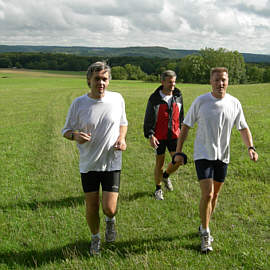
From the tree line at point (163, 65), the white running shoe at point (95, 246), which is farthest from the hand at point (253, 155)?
the tree line at point (163, 65)

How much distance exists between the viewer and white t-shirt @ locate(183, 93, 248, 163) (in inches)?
159

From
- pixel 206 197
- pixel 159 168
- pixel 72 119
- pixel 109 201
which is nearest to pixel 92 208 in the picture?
pixel 109 201

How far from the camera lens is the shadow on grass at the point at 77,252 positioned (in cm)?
410

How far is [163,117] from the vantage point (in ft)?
19.4

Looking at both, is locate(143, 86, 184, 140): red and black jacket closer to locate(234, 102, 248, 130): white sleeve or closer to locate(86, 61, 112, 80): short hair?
locate(234, 102, 248, 130): white sleeve

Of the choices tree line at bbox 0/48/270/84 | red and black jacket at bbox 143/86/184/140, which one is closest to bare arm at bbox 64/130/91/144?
red and black jacket at bbox 143/86/184/140

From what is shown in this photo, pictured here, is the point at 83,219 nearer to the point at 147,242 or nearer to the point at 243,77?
the point at 147,242

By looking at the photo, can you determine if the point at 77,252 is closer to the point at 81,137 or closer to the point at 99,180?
the point at 99,180

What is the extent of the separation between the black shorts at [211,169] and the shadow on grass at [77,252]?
1105 mm

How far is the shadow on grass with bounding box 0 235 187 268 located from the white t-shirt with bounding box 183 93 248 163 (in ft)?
4.61

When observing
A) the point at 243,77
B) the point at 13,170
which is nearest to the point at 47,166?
the point at 13,170

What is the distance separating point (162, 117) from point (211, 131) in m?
1.92

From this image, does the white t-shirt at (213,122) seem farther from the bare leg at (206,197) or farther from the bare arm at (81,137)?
the bare arm at (81,137)

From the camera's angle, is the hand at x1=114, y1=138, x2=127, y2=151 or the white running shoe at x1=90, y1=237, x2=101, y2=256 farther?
the white running shoe at x1=90, y1=237, x2=101, y2=256
